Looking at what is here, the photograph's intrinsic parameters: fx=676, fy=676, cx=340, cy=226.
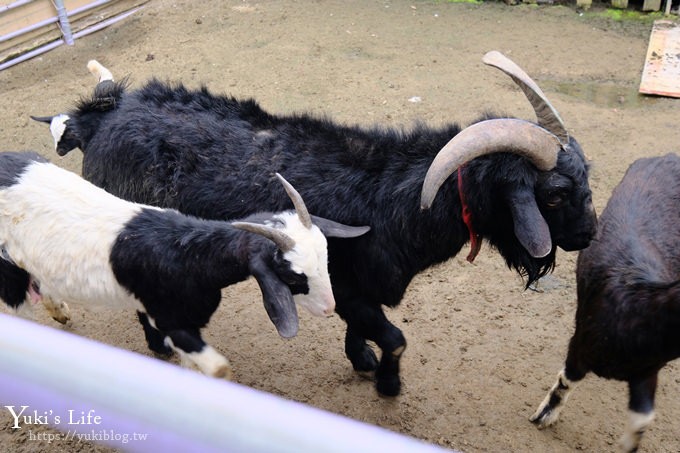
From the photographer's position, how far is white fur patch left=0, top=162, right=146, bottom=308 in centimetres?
342

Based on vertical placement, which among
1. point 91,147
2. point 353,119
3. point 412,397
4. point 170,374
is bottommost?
point 412,397

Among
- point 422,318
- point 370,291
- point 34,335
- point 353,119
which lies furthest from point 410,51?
point 34,335

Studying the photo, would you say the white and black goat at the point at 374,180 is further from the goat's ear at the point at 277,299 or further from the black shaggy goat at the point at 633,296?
the goat's ear at the point at 277,299

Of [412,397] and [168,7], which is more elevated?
[168,7]

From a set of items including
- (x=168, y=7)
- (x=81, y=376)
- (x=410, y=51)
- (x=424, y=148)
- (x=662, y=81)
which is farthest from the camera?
(x=168, y=7)

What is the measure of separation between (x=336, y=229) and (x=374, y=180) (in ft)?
1.26

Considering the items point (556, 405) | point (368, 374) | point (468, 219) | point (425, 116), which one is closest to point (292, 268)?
point (468, 219)

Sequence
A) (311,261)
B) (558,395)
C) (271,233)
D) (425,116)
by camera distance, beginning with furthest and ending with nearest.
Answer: (425,116)
(558,395)
(311,261)
(271,233)

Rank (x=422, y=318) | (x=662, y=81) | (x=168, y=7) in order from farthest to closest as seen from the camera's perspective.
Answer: (x=168, y=7)
(x=662, y=81)
(x=422, y=318)

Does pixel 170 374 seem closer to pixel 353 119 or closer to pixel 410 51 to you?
pixel 353 119

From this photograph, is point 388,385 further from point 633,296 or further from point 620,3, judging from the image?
point 620,3

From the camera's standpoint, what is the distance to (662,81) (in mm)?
6836

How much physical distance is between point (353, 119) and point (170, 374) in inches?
228

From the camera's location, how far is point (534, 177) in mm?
3326
